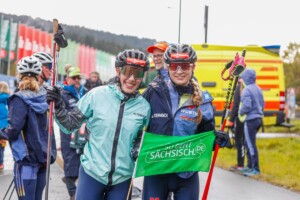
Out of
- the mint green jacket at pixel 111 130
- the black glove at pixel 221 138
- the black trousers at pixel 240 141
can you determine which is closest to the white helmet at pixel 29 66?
the mint green jacket at pixel 111 130

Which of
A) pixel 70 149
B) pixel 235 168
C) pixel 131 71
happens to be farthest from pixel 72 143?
pixel 235 168

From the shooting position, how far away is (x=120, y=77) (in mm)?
4688

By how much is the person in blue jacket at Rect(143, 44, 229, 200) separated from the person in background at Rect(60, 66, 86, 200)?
3538 millimetres

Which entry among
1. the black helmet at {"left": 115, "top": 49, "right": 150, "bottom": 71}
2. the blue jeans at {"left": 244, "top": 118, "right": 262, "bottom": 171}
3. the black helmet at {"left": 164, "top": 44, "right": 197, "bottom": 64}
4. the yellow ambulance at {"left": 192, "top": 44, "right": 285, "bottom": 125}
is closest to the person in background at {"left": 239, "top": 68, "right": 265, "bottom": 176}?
the blue jeans at {"left": 244, "top": 118, "right": 262, "bottom": 171}

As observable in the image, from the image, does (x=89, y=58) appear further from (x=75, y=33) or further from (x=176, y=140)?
(x=176, y=140)

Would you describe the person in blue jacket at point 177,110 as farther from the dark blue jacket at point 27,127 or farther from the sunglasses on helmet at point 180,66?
the dark blue jacket at point 27,127

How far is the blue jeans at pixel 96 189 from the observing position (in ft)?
14.7

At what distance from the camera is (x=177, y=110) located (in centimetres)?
464

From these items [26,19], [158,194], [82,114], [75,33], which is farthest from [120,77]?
[75,33]

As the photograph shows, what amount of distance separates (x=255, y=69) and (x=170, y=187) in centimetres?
1406

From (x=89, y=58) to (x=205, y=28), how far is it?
268 ft

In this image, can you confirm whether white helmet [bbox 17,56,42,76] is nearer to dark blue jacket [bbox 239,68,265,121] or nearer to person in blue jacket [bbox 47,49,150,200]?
person in blue jacket [bbox 47,49,150,200]

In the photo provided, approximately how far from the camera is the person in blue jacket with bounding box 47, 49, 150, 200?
447cm

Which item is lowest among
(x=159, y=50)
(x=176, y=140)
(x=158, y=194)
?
(x=158, y=194)
